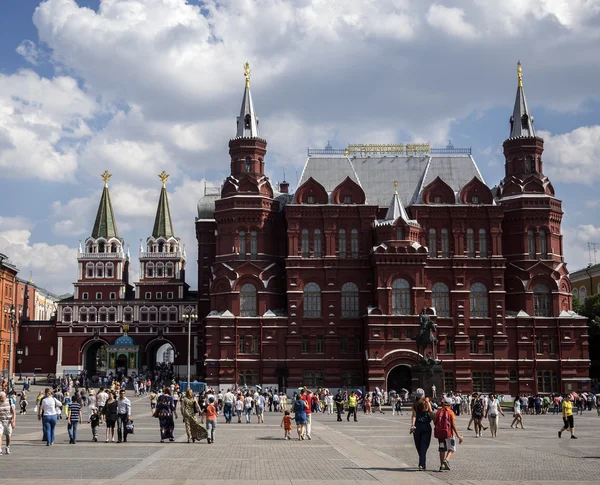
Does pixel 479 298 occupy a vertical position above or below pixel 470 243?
below

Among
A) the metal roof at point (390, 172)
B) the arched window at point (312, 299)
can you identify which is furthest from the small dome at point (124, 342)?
the metal roof at point (390, 172)

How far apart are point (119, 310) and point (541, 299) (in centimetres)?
6029

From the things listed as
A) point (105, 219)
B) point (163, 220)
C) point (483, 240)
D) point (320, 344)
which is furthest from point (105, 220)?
point (483, 240)

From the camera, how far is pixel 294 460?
2544 cm

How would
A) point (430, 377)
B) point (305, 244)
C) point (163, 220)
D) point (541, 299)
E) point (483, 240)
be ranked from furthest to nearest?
point (163, 220)
point (483, 240)
point (541, 299)
point (305, 244)
point (430, 377)

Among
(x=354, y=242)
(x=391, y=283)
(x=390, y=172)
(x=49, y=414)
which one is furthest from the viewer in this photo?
(x=390, y=172)

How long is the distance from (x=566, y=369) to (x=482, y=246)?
572 inches

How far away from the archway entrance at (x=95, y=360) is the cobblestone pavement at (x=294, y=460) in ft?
271

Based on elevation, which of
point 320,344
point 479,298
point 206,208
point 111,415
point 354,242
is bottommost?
point 111,415

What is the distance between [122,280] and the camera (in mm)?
123438

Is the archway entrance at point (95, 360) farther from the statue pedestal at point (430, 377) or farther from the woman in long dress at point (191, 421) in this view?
the woman in long dress at point (191, 421)

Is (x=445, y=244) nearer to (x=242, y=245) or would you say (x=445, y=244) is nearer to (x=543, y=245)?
(x=543, y=245)

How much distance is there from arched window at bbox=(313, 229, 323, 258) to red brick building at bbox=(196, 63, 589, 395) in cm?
12

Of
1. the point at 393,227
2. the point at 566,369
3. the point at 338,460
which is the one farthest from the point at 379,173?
the point at 338,460
